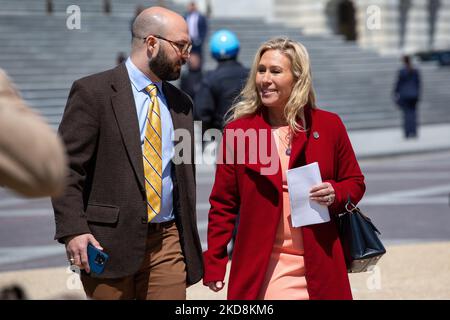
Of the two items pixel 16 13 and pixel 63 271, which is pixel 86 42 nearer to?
pixel 16 13

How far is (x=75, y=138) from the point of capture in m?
4.15

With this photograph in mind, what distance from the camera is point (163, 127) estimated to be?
4.38 metres

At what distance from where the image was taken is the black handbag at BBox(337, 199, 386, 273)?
431 cm

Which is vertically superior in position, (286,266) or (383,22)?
(286,266)

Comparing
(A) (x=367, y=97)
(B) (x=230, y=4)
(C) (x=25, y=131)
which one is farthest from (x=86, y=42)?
(C) (x=25, y=131)

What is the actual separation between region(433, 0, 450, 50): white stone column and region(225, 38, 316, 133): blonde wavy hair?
41.9 m

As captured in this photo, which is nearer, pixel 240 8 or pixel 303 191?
pixel 303 191

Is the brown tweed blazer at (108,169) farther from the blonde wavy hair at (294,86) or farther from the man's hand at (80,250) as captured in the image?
the blonde wavy hair at (294,86)

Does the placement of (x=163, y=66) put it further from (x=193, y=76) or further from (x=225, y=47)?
(x=193, y=76)

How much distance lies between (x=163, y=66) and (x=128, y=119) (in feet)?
1.00

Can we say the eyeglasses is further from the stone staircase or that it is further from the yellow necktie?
the stone staircase

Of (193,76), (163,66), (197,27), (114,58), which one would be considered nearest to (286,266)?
(163,66)

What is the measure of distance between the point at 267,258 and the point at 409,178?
463 inches

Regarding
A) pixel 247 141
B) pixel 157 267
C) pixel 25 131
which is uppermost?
pixel 25 131
